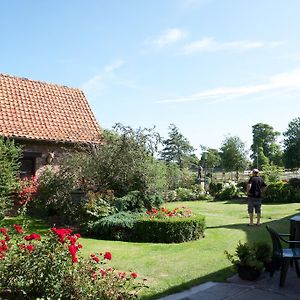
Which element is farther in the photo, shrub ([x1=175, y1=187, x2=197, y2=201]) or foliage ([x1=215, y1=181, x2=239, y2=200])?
shrub ([x1=175, y1=187, x2=197, y2=201])

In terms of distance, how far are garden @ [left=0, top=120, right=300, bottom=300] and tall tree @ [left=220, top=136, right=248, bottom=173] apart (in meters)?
25.3

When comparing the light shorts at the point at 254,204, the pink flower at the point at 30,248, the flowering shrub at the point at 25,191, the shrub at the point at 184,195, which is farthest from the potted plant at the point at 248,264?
the shrub at the point at 184,195

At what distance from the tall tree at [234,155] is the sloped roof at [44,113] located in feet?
83.7

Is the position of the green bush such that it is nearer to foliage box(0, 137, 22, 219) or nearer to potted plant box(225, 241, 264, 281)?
foliage box(0, 137, 22, 219)

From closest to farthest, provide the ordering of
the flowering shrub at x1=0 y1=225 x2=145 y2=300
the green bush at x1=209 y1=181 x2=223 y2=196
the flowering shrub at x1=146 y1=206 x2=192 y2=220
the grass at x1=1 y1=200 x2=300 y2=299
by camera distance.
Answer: the flowering shrub at x1=0 y1=225 x2=145 y2=300, the grass at x1=1 y1=200 x2=300 y2=299, the flowering shrub at x1=146 y1=206 x2=192 y2=220, the green bush at x1=209 y1=181 x2=223 y2=196

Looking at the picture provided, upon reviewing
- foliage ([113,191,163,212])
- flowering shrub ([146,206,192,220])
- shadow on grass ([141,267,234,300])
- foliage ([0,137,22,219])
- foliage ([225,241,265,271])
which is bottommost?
shadow on grass ([141,267,234,300])

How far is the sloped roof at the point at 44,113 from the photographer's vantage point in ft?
51.3

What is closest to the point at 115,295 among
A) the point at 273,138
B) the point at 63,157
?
the point at 63,157

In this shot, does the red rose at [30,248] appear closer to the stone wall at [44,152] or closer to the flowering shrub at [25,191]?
the flowering shrub at [25,191]

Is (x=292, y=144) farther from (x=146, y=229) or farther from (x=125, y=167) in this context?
(x=146, y=229)

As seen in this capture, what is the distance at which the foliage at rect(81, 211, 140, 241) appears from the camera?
10.7 m

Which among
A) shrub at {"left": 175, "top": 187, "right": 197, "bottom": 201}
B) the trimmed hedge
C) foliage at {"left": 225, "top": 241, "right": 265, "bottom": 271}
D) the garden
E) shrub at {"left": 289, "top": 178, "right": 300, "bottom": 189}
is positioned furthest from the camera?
shrub at {"left": 175, "top": 187, "right": 197, "bottom": 201}

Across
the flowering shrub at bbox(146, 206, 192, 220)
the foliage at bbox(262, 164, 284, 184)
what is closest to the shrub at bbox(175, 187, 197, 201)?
the foliage at bbox(262, 164, 284, 184)

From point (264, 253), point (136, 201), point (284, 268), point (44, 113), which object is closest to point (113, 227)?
point (136, 201)
